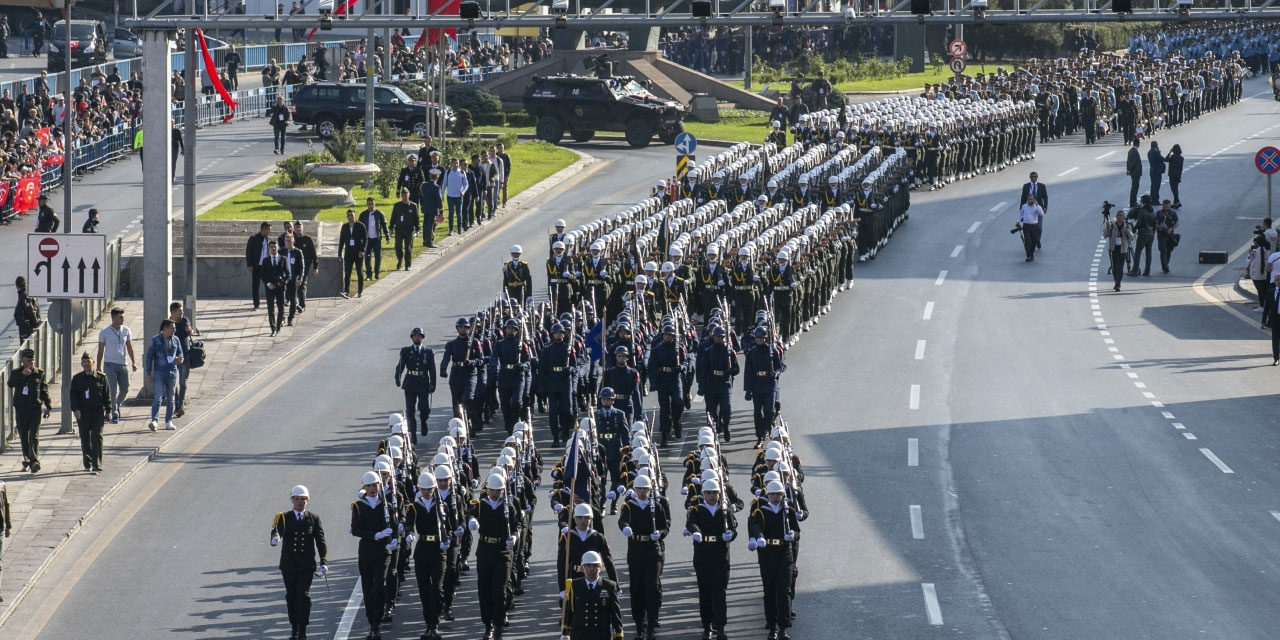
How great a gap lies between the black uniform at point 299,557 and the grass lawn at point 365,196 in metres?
19.1

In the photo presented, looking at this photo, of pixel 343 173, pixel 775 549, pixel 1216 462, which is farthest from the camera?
pixel 343 173

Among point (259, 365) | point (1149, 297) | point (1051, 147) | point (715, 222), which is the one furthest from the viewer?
point (1051, 147)

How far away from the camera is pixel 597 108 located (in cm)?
5175

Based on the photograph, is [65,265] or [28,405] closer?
[28,405]

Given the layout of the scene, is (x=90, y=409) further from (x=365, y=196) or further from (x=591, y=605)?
(x=365, y=196)

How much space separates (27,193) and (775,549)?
89.4ft

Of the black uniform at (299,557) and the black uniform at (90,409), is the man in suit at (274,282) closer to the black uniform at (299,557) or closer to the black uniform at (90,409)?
the black uniform at (90,409)

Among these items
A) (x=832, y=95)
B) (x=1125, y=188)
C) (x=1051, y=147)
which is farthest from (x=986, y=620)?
(x=832, y=95)

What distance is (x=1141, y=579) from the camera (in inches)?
655

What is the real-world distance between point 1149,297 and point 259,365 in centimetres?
1575

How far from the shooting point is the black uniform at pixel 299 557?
15016mm

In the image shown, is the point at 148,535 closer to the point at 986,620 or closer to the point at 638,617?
the point at 638,617

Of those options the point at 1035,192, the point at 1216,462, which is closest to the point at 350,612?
the point at 1216,462

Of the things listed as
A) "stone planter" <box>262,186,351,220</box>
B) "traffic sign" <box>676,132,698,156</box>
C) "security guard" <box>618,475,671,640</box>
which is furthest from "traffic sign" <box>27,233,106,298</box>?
"traffic sign" <box>676,132,698,156</box>
